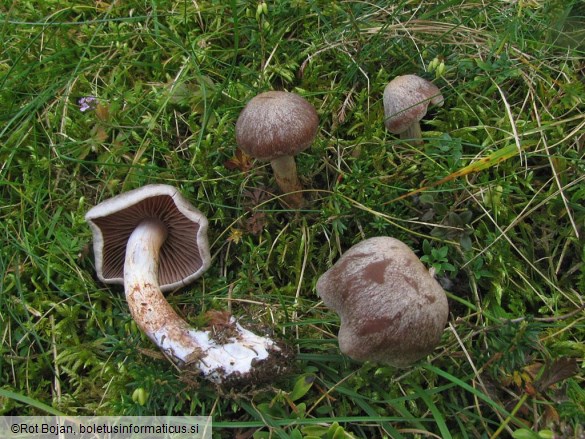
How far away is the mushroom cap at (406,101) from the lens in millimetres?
2559

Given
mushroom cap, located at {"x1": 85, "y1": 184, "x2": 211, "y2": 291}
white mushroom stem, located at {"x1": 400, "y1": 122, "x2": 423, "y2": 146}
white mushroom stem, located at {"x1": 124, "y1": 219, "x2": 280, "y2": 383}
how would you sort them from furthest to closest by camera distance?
1. white mushroom stem, located at {"x1": 400, "y1": 122, "x2": 423, "y2": 146}
2. mushroom cap, located at {"x1": 85, "y1": 184, "x2": 211, "y2": 291}
3. white mushroom stem, located at {"x1": 124, "y1": 219, "x2": 280, "y2": 383}

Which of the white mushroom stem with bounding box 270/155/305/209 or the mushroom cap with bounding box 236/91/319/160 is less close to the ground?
the mushroom cap with bounding box 236/91/319/160

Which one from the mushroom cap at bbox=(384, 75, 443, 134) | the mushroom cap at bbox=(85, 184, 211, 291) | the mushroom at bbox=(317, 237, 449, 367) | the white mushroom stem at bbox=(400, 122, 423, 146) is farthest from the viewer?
the white mushroom stem at bbox=(400, 122, 423, 146)

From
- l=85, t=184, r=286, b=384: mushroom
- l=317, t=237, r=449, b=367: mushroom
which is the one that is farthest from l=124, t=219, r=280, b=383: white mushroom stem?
l=317, t=237, r=449, b=367: mushroom

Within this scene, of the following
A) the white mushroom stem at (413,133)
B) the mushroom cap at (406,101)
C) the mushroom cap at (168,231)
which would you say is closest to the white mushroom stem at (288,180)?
the mushroom cap at (168,231)

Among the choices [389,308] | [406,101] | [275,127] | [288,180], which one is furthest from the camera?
[288,180]

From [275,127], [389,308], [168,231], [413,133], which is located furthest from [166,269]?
[413,133]

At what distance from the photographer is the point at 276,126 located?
2273 mm

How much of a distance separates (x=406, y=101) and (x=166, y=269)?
170 centimetres

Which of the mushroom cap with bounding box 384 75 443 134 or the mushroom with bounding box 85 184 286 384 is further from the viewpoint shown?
the mushroom cap with bounding box 384 75 443 134

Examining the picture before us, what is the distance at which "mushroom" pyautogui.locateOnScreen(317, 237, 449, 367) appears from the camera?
1909 millimetres

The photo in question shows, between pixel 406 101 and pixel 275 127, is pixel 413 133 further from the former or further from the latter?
pixel 275 127

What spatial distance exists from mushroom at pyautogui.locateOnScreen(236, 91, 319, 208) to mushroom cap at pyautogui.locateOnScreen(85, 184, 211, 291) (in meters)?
0.50

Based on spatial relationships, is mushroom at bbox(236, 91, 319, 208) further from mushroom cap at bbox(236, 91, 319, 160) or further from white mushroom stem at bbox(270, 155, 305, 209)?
white mushroom stem at bbox(270, 155, 305, 209)
